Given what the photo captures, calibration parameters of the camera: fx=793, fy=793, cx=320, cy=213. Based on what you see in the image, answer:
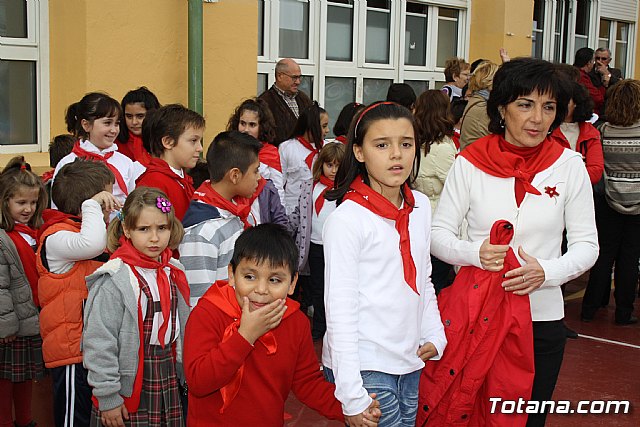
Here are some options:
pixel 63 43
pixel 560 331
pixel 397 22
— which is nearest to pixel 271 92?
pixel 63 43

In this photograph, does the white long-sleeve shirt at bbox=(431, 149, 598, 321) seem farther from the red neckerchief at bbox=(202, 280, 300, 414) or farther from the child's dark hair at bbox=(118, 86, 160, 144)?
the child's dark hair at bbox=(118, 86, 160, 144)

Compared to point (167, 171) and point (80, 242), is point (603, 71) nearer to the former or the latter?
point (167, 171)

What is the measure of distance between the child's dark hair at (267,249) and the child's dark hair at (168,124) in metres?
1.65

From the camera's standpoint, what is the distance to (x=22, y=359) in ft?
13.2

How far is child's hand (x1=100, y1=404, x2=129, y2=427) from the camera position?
10.5ft

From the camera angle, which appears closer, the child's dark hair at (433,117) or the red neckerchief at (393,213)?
the red neckerchief at (393,213)

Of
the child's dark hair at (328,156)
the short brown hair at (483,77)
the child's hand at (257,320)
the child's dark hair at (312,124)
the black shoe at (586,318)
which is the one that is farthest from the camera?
the black shoe at (586,318)

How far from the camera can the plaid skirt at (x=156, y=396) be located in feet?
10.8

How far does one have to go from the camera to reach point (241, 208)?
3680 millimetres

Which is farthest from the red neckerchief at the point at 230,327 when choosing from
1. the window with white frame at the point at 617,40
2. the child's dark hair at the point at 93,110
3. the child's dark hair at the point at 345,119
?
the window with white frame at the point at 617,40

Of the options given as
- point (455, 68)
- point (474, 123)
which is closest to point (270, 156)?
point (474, 123)

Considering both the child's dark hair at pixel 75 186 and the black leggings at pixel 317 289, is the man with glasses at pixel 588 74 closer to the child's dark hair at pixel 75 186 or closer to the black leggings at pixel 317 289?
the black leggings at pixel 317 289

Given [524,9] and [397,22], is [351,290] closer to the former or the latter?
[397,22]

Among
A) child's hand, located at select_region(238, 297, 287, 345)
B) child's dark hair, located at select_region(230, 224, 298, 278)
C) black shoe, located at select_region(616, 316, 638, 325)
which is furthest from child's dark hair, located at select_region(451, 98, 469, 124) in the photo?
child's hand, located at select_region(238, 297, 287, 345)
